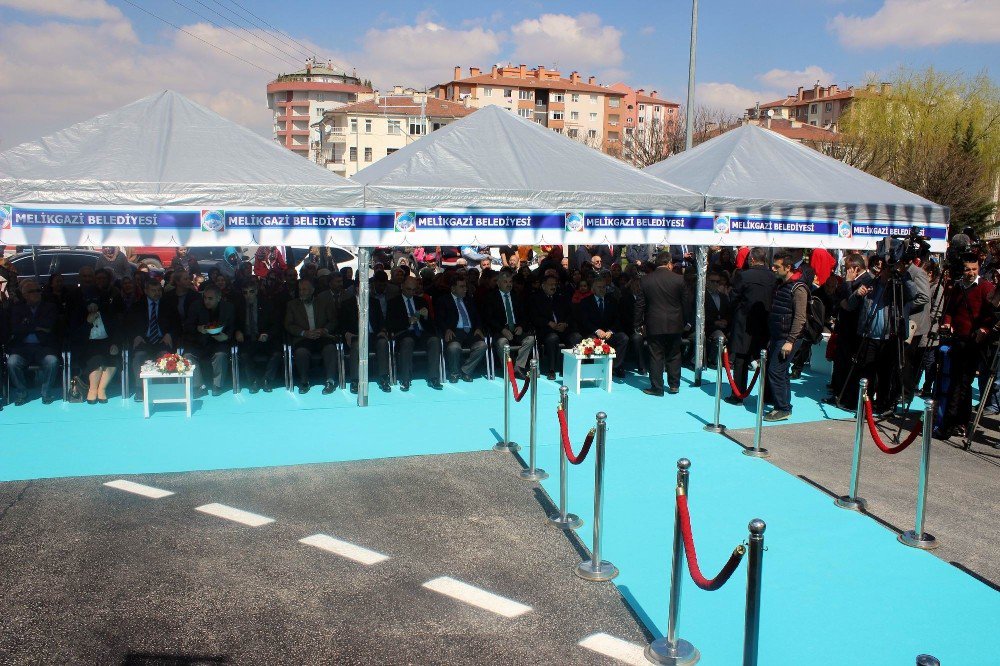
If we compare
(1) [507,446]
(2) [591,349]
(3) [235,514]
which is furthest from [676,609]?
(2) [591,349]

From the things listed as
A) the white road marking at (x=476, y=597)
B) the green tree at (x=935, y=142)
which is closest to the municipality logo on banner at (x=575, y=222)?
the white road marking at (x=476, y=597)

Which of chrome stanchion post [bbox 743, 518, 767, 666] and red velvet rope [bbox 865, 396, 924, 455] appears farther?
red velvet rope [bbox 865, 396, 924, 455]

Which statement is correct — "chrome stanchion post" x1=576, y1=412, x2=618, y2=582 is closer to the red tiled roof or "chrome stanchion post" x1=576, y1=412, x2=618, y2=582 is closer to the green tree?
the green tree

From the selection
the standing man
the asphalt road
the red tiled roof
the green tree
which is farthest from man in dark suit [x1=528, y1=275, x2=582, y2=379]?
the red tiled roof

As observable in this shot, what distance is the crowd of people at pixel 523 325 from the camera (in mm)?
9625

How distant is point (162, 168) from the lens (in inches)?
380

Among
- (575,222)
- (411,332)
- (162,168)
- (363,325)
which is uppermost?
(162,168)

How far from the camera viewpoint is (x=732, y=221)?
38.2 feet

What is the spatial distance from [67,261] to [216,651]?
17.0 meters

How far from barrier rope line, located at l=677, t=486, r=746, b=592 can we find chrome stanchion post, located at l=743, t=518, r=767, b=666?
0.13 meters

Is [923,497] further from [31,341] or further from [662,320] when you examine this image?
[31,341]

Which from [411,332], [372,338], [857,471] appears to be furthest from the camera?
[411,332]

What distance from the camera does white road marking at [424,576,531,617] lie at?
510cm

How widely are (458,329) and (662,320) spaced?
3043mm
